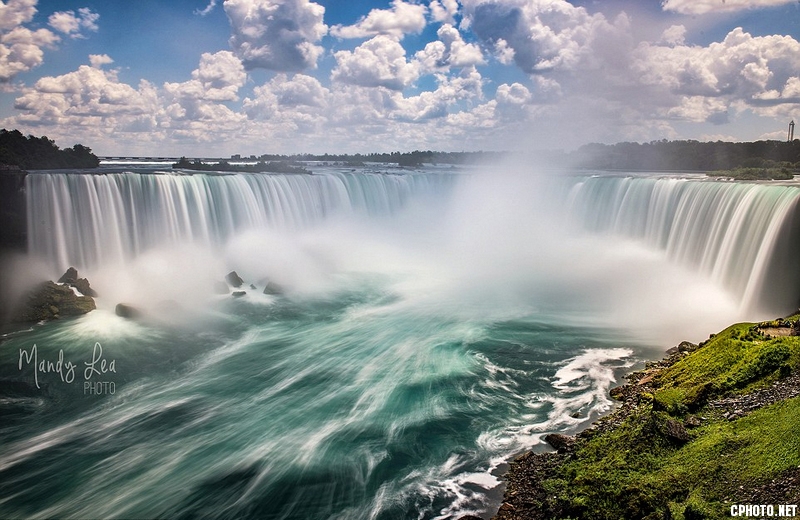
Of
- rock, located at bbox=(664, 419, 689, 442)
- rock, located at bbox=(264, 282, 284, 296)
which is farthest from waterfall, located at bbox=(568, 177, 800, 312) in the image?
rock, located at bbox=(264, 282, 284, 296)

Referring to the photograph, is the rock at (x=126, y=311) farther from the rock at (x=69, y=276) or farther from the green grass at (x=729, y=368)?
the green grass at (x=729, y=368)

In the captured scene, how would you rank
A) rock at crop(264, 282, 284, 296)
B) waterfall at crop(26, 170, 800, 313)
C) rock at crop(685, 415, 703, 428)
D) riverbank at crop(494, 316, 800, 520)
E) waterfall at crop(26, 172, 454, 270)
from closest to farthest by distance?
1. riverbank at crop(494, 316, 800, 520)
2. rock at crop(685, 415, 703, 428)
3. waterfall at crop(26, 170, 800, 313)
4. waterfall at crop(26, 172, 454, 270)
5. rock at crop(264, 282, 284, 296)

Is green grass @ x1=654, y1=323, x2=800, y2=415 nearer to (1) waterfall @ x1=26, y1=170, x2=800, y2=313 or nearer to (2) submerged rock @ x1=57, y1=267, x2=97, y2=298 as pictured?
(1) waterfall @ x1=26, y1=170, x2=800, y2=313

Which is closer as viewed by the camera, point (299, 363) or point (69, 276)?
point (299, 363)

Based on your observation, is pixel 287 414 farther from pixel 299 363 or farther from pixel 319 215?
pixel 319 215

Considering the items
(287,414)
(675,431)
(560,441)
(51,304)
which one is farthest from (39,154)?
(675,431)

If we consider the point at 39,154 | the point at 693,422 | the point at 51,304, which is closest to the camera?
the point at 693,422

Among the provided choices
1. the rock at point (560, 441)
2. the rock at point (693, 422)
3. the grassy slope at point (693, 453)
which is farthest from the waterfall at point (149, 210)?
the rock at point (693, 422)
